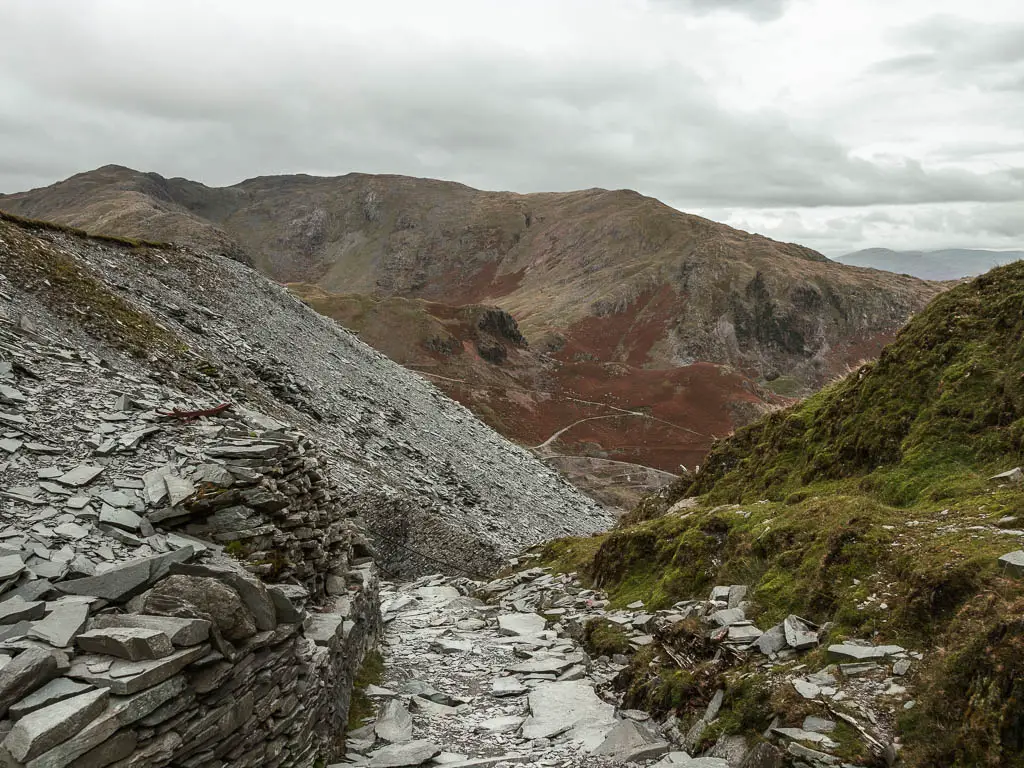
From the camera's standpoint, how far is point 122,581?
335 inches

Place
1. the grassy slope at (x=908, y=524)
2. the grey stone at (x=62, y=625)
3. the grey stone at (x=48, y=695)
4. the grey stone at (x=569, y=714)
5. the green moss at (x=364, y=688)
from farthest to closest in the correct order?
the green moss at (x=364, y=688) < the grey stone at (x=569, y=714) < the grassy slope at (x=908, y=524) < the grey stone at (x=62, y=625) < the grey stone at (x=48, y=695)

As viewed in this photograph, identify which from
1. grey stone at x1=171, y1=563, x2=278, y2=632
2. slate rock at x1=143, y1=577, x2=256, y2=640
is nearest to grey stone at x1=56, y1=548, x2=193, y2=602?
grey stone at x1=171, y1=563, x2=278, y2=632

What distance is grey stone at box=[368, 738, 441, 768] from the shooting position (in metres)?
10.9

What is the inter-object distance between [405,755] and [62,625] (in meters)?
5.91

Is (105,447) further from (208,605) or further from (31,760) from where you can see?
(31,760)

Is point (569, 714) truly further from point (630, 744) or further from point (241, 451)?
point (241, 451)

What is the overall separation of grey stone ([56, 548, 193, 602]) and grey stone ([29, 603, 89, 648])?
0.46 m

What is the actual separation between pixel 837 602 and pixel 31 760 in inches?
419

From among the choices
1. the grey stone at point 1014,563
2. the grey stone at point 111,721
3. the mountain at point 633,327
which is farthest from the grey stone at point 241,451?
the mountain at point 633,327

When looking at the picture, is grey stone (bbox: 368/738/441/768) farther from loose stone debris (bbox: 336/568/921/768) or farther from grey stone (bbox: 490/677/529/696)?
grey stone (bbox: 490/677/529/696)

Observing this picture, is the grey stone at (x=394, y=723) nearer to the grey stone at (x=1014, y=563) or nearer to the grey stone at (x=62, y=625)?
the grey stone at (x=62, y=625)

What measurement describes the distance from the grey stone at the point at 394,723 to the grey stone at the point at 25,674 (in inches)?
267

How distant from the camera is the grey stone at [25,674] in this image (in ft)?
21.3

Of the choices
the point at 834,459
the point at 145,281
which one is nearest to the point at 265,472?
the point at 834,459
